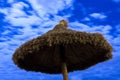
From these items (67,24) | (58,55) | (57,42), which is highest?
(67,24)

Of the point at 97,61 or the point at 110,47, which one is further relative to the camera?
the point at 97,61

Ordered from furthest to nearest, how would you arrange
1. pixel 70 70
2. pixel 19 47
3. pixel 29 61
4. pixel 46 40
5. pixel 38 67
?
pixel 70 70 < pixel 38 67 < pixel 29 61 < pixel 19 47 < pixel 46 40

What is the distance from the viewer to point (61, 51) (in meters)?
9.02

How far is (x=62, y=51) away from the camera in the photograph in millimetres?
9008

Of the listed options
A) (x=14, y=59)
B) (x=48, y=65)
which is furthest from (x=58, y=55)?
(x=14, y=59)

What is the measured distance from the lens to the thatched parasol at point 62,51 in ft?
24.8

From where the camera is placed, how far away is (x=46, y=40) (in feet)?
24.6

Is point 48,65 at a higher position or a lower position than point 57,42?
higher

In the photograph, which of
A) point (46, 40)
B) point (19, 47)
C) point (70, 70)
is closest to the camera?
point (46, 40)

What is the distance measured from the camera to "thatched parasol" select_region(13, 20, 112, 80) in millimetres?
7551

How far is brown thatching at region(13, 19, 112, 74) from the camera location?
24.8ft

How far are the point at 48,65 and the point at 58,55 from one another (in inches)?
32.6

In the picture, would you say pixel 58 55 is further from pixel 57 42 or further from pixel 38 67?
pixel 57 42

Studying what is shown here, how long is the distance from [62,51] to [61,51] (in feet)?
0.10
